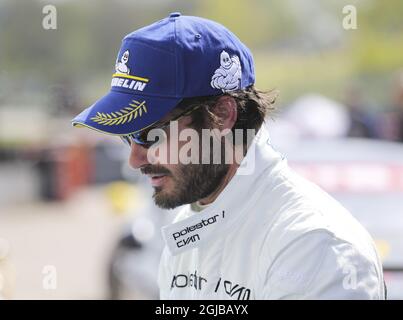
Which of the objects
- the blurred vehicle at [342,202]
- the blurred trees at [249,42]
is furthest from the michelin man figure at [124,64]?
the blurred trees at [249,42]

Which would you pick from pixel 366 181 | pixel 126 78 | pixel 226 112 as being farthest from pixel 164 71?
pixel 366 181

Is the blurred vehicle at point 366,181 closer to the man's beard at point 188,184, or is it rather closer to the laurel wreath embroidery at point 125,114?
the man's beard at point 188,184

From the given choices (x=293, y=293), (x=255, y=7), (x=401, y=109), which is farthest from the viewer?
(x=255, y=7)

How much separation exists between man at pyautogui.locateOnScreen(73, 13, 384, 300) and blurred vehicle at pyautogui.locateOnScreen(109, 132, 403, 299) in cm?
253

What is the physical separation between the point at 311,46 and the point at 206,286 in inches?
1393

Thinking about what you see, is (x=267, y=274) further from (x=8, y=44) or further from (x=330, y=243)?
(x=8, y=44)

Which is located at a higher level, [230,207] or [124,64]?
[124,64]

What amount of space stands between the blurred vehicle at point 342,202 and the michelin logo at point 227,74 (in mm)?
2614

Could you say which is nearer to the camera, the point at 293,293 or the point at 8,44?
the point at 293,293

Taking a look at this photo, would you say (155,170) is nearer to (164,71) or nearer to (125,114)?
(125,114)

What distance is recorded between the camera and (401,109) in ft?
30.5

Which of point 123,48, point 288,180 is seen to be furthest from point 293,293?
point 123,48

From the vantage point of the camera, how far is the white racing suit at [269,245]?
2182 mm

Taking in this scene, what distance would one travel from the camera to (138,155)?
2578 millimetres
